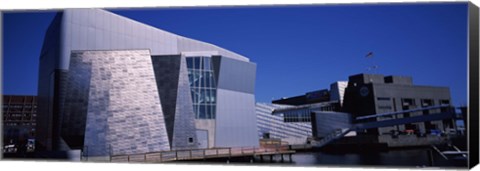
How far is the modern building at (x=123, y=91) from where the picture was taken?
21.4 meters

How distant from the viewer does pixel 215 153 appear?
23.9 m

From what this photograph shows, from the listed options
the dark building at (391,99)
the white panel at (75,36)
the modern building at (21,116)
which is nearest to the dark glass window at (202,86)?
the white panel at (75,36)

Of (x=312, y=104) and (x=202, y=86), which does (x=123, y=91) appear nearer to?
(x=202, y=86)

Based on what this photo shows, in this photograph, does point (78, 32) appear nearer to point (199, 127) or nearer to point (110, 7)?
point (110, 7)

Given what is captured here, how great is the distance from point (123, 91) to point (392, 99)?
4432 centimetres

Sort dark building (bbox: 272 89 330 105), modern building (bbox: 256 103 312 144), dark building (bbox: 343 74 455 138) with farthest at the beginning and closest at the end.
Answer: dark building (bbox: 272 89 330 105), dark building (bbox: 343 74 455 138), modern building (bbox: 256 103 312 144)

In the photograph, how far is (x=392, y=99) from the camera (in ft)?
189

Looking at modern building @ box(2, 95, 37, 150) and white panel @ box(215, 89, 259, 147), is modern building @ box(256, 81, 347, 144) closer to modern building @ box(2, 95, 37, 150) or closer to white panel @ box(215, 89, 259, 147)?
white panel @ box(215, 89, 259, 147)

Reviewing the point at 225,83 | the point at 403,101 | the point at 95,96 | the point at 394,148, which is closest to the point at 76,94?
the point at 95,96

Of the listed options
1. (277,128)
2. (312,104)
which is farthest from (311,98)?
(277,128)

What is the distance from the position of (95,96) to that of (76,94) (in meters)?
1.28

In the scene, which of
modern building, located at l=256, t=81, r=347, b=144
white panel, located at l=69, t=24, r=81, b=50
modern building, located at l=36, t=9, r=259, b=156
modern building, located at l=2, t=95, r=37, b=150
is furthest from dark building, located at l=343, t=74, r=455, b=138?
white panel, located at l=69, t=24, r=81, b=50

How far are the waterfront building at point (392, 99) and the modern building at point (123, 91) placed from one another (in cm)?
3215

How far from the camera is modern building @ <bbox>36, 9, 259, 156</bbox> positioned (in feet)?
70.2
